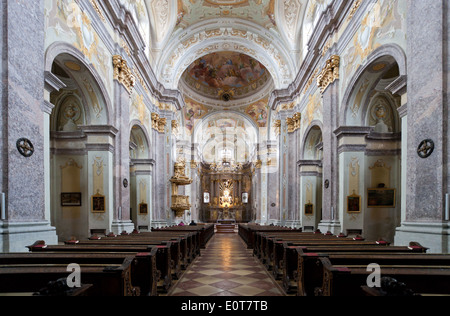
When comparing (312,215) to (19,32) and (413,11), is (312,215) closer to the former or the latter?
(413,11)

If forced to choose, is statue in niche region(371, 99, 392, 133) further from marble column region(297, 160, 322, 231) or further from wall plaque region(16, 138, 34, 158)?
wall plaque region(16, 138, 34, 158)

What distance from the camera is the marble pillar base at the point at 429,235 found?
477cm

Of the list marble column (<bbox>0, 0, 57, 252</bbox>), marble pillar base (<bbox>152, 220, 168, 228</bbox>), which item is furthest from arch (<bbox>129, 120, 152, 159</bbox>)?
marble column (<bbox>0, 0, 57, 252</bbox>)

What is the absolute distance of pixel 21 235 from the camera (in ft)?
16.2

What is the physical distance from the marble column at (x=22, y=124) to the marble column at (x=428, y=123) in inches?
251

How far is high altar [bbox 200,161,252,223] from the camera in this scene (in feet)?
112

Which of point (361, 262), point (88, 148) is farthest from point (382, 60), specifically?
point (88, 148)

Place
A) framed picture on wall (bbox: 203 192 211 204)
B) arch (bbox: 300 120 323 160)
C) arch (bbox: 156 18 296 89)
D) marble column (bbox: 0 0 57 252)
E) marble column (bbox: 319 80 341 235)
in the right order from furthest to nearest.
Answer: framed picture on wall (bbox: 203 192 211 204) < arch (bbox: 156 18 296 89) < arch (bbox: 300 120 323 160) < marble column (bbox: 319 80 341 235) < marble column (bbox: 0 0 57 252)

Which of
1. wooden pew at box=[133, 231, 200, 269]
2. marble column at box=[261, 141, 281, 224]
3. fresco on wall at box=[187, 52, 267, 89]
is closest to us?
wooden pew at box=[133, 231, 200, 269]

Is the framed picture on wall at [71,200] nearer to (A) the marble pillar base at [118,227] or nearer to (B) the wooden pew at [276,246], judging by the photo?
(A) the marble pillar base at [118,227]

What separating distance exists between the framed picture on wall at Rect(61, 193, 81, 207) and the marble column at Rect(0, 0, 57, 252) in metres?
4.92

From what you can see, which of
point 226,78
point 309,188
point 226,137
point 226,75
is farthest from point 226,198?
point 309,188

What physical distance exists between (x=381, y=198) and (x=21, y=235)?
9.62 m

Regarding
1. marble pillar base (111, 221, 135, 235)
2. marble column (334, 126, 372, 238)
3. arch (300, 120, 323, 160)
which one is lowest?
marble pillar base (111, 221, 135, 235)
